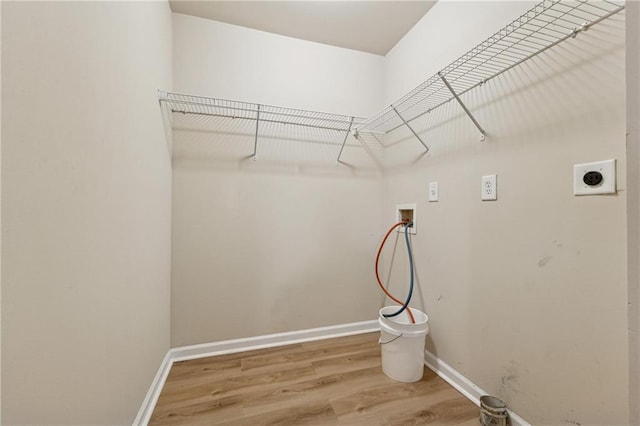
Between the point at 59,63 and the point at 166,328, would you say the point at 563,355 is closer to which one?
the point at 59,63

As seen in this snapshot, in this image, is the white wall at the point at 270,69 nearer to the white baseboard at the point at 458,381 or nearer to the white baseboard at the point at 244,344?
the white baseboard at the point at 244,344

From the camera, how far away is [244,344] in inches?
69.4

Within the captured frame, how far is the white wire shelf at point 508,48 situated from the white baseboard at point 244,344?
4.90ft

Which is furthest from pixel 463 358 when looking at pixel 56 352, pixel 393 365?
pixel 56 352

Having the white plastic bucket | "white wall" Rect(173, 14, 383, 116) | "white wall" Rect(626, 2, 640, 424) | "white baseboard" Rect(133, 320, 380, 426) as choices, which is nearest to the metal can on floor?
the white plastic bucket

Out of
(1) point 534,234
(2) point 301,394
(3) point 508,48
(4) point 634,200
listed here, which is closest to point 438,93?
(3) point 508,48

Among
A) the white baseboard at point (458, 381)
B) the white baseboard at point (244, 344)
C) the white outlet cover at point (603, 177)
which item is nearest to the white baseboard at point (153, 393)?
the white baseboard at point (244, 344)

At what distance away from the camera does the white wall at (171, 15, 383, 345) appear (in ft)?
5.48

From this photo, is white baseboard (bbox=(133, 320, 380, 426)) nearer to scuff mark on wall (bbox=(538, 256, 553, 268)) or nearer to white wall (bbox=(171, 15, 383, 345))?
white wall (bbox=(171, 15, 383, 345))

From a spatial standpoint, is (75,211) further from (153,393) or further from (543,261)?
(543,261)

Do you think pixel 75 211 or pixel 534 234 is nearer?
pixel 75 211

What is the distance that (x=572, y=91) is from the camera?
3.03 ft

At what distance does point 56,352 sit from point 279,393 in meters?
1.07

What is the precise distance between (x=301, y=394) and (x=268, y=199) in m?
1.22
